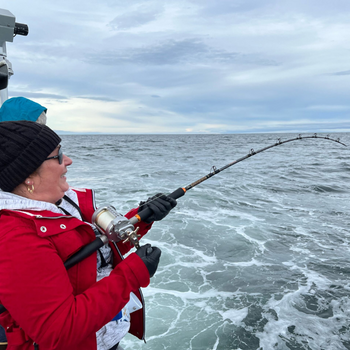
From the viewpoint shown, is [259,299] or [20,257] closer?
[20,257]

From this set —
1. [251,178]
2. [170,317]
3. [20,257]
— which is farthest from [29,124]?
[251,178]

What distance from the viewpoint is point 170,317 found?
154 inches

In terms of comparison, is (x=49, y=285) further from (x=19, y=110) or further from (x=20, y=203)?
(x=19, y=110)

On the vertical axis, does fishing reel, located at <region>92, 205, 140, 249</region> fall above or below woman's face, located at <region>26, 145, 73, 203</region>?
below

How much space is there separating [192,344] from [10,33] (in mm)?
3977

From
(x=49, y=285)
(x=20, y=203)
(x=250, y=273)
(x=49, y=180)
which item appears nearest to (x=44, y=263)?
(x=49, y=285)

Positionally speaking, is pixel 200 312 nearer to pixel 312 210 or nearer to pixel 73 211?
pixel 73 211

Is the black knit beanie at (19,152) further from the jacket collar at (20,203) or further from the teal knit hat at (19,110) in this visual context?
the teal knit hat at (19,110)

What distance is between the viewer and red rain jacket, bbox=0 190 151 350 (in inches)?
39.7

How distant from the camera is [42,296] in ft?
3.34

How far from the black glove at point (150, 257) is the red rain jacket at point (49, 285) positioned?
46 mm

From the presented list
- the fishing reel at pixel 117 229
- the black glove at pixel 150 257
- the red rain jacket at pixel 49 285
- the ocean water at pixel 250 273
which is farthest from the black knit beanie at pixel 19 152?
the ocean water at pixel 250 273

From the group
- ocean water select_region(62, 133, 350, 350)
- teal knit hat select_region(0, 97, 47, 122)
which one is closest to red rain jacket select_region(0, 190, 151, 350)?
teal knit hat select_region(0, 97, 47, 122)

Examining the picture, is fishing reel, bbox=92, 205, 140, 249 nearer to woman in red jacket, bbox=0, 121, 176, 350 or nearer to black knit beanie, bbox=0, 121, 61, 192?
woman in red jacket, bbox=0, 121, 176, 350
